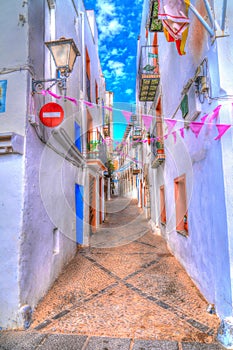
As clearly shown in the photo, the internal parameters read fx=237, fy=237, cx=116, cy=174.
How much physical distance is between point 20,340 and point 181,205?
14.7 ft

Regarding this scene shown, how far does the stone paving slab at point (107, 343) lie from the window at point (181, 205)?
3.13 meters

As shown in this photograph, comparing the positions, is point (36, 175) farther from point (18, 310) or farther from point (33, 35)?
point (33, 35)

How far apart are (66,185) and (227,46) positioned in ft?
16.1

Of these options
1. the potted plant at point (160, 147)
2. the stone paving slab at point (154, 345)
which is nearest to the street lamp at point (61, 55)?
the stone paving slab at point (154, 345)

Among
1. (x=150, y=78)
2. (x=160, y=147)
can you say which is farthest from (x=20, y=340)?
(x=150, y=78)

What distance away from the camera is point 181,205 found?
20.4 ft

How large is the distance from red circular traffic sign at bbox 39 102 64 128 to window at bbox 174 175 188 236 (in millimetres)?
3192

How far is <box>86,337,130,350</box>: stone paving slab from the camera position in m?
2.99

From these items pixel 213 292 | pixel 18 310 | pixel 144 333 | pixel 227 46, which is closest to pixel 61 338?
pixel 18 310

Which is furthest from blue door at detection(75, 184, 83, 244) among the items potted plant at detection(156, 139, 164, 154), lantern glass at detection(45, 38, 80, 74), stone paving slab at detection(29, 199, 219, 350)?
lantern glass at detection(45, 38, 80, 74)

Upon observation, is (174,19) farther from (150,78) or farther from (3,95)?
(150,78)

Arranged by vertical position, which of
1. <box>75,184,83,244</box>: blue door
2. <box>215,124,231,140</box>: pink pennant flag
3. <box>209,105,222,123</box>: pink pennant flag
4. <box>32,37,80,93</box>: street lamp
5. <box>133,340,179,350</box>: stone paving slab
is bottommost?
<box>133,340,179,350</box>: stone paving slab

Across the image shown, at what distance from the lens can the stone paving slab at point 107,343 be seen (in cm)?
299

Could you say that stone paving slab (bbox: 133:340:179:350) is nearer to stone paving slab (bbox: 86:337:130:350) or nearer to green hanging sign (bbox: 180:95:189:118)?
stone paving slab (bbox: 86:337:130:350)
